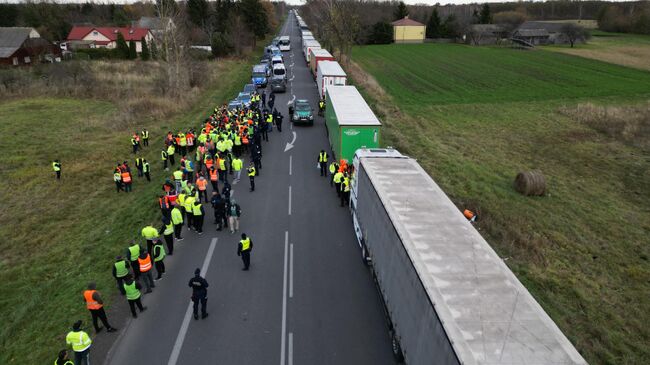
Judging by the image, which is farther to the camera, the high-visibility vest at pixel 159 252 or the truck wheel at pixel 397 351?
the high-visibility vest at pixel 159 252

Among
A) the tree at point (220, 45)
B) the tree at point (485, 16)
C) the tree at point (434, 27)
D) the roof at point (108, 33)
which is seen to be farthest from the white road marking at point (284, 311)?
the tree at point (485, 16)

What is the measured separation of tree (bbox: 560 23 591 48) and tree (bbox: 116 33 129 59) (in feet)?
301

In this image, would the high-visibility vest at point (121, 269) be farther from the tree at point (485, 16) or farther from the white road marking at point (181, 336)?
the tree at point (485, 16)

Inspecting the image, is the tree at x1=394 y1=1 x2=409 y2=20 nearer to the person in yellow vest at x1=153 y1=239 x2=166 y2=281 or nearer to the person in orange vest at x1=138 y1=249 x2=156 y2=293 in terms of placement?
the person in yellow vest at x1=153 y1=239 x2=166 y2=281

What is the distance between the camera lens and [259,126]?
26.7 meters

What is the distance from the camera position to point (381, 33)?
324ft

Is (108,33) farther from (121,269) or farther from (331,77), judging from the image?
(121,269)

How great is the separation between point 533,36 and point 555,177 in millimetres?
88352

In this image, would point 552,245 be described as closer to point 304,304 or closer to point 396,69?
point 304,304

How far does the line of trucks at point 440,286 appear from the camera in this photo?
20.8 ft

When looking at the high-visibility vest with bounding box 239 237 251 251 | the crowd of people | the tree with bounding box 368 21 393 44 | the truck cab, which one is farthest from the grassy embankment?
the tree with bounding box 368 21 393 44

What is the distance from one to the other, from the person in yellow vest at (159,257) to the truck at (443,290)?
21.1 ft

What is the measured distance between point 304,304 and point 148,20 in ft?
325

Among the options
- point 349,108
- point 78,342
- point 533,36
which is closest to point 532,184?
point 349,108
